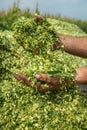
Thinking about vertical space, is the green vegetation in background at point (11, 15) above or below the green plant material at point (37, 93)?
below

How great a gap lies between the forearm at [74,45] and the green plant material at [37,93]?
66cm

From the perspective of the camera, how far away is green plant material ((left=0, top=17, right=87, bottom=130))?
5180 millimetres

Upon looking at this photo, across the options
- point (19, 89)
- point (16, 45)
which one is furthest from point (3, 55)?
point (19, 89)

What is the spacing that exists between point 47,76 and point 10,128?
93cm

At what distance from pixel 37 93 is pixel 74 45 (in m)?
1.17

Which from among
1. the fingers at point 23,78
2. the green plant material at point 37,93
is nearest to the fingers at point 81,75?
the green plant material at point 37,93

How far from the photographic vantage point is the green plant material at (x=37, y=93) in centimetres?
518

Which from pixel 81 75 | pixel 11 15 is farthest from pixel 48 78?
pixel 11 15

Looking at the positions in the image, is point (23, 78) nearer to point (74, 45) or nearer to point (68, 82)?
point (68, 82)

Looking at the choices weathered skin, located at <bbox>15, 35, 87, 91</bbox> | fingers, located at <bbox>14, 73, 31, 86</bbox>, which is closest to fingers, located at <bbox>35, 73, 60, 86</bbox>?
weathered skin, located at <bbox>15, 35, 87, 91</bbox>

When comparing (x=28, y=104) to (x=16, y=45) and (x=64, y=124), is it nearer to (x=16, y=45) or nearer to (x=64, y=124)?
(x=64, y=124)

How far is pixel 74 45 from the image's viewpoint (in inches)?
245

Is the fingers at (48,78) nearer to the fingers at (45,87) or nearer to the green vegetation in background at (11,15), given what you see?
the fingers at (45,87)

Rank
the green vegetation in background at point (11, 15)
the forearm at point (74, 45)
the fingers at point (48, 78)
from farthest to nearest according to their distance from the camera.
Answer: the green vegetation in background at point (11, 15), the forearm at point (74, 45), the fingers at point (48, 78)
